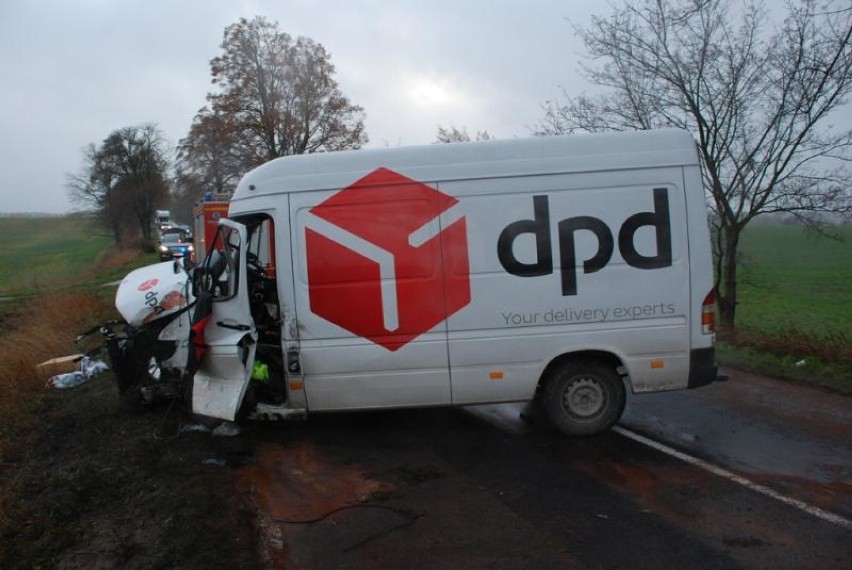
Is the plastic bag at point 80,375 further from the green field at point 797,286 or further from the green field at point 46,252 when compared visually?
the green field at point 46,252

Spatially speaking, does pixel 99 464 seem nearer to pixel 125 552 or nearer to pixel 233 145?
pixel 125 552

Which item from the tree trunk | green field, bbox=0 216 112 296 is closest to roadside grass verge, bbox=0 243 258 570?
the tree trunk

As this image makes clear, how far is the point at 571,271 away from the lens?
5.64 m

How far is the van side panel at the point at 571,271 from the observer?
5625 mm

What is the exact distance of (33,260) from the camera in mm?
56031

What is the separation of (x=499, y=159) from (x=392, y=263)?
134cm

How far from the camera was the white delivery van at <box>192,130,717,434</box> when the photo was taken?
5629 mm

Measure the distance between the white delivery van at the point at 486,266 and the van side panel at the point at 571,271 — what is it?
1 centimetres

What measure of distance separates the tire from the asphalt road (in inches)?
6.6

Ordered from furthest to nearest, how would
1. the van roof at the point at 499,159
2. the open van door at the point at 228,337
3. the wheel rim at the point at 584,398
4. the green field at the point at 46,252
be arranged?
the green field at the point at 46,252 → the wheel rim at the point at 584,398 → the open van door at the point at 228,337 → the van roof at the point at 499,159

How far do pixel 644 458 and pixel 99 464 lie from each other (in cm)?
473

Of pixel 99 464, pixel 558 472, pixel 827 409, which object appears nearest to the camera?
pixel 558 472

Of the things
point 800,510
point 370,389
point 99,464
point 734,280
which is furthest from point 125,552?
point 734,280

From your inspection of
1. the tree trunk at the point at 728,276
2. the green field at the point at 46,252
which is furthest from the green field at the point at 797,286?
the green field at the point at 46,252
